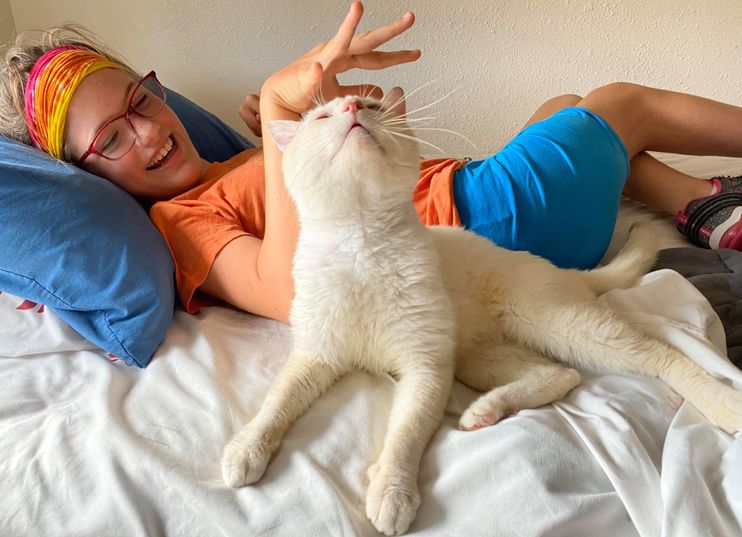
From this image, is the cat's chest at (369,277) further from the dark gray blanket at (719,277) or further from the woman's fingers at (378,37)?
the dark gray blanket at (719,277)

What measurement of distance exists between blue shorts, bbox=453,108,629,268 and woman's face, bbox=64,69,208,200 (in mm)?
652

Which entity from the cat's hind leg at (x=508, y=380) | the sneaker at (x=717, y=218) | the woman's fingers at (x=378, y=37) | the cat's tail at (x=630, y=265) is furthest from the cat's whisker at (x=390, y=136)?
the sneaker at (x=717, y=218)

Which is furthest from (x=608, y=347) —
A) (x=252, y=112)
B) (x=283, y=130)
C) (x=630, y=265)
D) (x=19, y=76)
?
(x=19, y=76)

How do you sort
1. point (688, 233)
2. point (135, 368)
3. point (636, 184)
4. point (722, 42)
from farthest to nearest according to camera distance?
point (722, 42), point (636, 184), point (688, 233), point (135, 368)

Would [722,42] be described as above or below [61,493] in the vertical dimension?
above

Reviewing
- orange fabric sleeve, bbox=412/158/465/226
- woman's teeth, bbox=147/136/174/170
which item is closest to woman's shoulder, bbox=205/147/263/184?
woman's teeth, bbox=147/136/174/170

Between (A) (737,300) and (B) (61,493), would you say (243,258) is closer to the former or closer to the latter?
(B) (61,493)

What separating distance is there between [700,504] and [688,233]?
890 mm

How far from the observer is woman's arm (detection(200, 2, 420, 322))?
2.67ft

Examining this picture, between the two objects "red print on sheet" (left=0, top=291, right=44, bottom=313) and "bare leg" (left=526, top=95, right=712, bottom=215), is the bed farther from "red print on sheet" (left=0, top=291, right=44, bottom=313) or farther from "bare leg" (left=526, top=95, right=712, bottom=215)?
"bare leg" (left=526, top=95, right=712, bottom=215)

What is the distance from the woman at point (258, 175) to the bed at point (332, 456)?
25 centimetres

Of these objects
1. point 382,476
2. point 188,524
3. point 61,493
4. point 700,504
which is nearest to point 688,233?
point 700,504

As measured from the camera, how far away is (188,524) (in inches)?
25.2

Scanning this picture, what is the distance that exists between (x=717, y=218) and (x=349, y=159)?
0.99 meters
